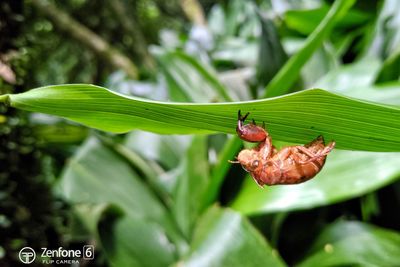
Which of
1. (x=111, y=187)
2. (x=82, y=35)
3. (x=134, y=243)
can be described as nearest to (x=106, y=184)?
(x=111, y=187)

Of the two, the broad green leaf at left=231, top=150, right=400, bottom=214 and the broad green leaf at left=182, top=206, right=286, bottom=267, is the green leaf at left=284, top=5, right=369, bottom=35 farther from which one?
the broad green leaf at left=182, top=206, right=286, bottom=267

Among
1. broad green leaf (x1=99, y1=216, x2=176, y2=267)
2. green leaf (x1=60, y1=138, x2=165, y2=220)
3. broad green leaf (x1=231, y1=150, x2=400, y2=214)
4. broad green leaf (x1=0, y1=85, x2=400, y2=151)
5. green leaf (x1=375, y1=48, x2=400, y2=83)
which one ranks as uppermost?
broad green leaf (x1=0, y1=85, x2=400, y2=151)

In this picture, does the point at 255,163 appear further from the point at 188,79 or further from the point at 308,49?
the point at 188,79

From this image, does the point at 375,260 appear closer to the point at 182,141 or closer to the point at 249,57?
the point at 182,141

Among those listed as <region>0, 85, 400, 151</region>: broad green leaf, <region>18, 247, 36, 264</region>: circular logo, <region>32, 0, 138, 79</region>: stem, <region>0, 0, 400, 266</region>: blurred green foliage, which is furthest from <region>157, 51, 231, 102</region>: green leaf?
<region>32, 0, 138, 79</region>: stem

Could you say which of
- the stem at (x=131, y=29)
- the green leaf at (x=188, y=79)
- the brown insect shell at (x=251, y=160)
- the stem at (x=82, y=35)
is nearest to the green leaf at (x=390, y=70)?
the green leaf at (x=188, y=79)

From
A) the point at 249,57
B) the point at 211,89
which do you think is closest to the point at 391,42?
the point at 211,89
